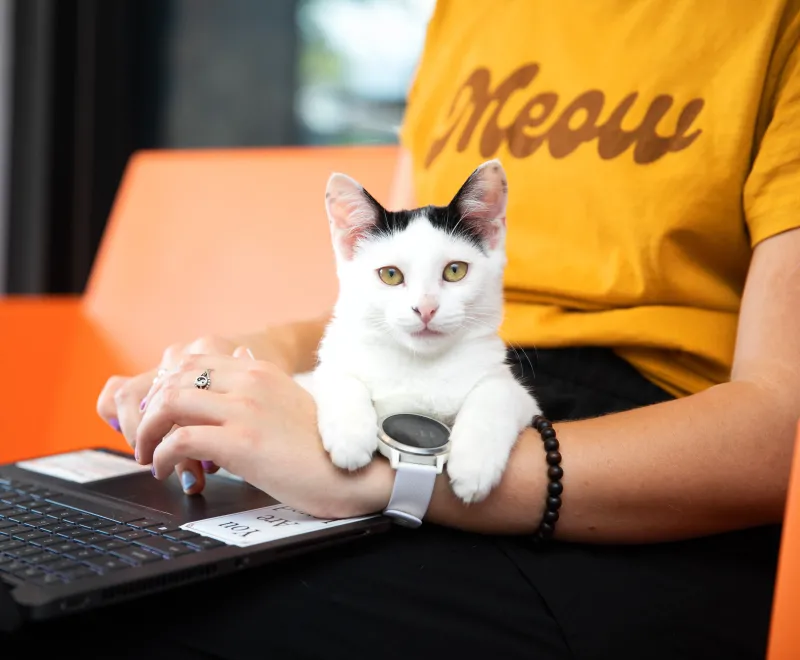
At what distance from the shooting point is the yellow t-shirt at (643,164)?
899mm

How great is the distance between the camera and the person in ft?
2.34

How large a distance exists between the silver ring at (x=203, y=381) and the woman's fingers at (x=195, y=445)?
0.06 m

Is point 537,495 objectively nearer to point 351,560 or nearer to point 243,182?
point 351,560

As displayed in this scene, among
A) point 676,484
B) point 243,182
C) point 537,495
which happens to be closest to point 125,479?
point 537,495

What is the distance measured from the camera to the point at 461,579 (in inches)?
29.1

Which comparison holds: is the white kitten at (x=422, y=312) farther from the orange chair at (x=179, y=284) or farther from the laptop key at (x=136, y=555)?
the orange chair at (x=179, y=284)

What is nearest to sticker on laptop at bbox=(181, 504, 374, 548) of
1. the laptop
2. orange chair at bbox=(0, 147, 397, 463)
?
the laptop

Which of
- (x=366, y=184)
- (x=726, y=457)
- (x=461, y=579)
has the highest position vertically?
(x=366, y=184)

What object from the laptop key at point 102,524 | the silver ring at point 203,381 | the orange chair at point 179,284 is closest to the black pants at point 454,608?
the laptop key at point 102,524

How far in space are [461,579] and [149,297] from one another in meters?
1.33

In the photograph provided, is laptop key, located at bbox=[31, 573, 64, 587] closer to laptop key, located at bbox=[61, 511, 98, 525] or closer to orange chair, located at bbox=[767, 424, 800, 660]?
laptop key, located at bbox=[61, 511, 98, 525]

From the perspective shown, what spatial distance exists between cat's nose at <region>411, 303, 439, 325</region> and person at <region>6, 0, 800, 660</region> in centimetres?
15

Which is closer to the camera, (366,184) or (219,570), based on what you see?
(219,570)

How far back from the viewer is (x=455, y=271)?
0.95 meters
